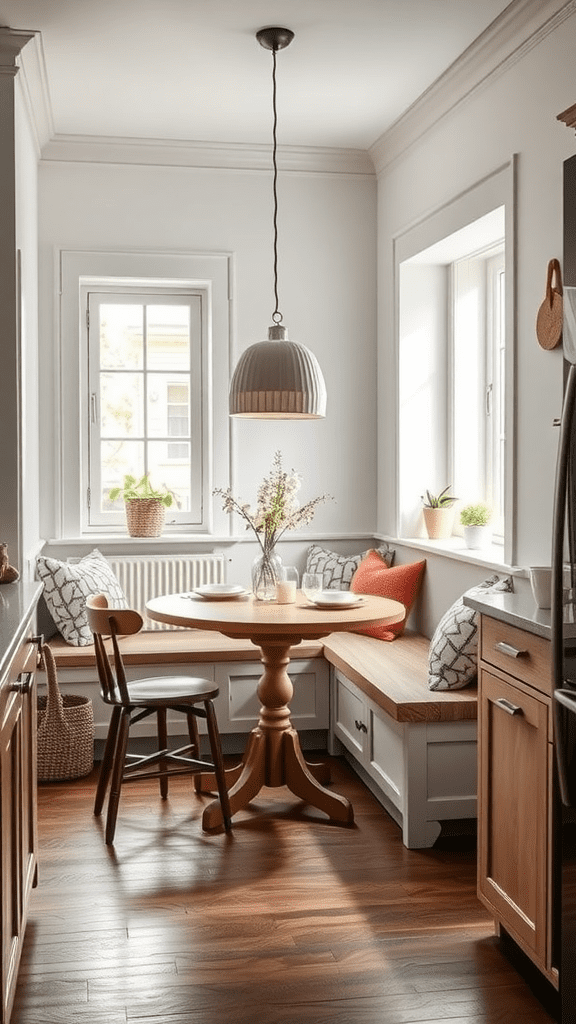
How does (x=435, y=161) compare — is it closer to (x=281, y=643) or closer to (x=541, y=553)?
(x=541, y=553)

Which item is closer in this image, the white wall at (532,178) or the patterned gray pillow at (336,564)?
the white wall at (532,178)

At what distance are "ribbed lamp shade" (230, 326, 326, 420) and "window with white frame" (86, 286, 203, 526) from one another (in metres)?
1.70

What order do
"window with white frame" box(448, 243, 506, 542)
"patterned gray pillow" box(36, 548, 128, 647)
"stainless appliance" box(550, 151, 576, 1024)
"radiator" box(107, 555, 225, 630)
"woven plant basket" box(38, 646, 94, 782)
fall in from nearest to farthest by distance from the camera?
1. "stainless appliance" box(550, 151, 576, 1024)
2. "woven plant basket" box(38, 646, 94, 782)
3. "patterned gray pillow" box(36, 548, 128, 647)
4. "window with white frame" box(448, 243, 506, 542)
5. "radiator" box(107, 555, 225, 630)

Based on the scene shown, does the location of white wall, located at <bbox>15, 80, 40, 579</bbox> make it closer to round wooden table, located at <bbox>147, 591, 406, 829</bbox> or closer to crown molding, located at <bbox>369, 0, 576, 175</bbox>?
round wooden table, located at <bbox>147, 591, 406, 829</bbox>

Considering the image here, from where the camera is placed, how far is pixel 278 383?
11.8ft

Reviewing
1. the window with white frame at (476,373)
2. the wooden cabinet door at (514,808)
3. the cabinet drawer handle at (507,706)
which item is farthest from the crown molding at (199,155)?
the cabinet drawer handle at (507,706)

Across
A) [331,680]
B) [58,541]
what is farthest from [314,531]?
[58,541]

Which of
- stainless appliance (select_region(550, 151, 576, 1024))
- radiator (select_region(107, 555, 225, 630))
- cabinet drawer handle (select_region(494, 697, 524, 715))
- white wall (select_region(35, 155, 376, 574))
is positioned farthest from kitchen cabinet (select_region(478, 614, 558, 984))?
white wall (select_region(35, 155, 376, 574))

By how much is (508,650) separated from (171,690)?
62.2 inches

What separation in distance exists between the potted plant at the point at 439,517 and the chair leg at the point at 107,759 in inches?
74.2

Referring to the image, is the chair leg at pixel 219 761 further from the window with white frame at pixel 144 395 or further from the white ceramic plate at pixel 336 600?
the window with white frame at pixel 144 395

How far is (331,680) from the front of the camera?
4.73 m

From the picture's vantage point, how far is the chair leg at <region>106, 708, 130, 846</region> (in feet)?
11.5

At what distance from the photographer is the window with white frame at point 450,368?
462cm
